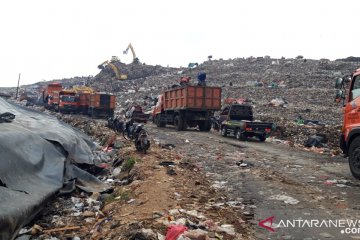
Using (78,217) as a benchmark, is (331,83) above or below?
above

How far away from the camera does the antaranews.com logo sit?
4.77 meters

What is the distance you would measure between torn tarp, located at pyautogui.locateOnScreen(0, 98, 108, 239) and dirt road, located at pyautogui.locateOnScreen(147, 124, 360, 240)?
2951mm

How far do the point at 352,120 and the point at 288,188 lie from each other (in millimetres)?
2337

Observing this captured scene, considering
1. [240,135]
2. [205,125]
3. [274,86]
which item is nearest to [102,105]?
[205,125]

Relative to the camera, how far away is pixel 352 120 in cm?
795

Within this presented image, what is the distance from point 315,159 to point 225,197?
568 centimetres

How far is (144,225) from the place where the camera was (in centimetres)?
448

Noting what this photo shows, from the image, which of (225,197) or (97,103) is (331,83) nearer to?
(97,103)

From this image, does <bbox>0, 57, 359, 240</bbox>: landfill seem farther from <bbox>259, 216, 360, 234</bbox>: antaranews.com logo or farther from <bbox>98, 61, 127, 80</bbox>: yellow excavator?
<bbox>98, 61, 127, 80</bbox>: yellow excavator

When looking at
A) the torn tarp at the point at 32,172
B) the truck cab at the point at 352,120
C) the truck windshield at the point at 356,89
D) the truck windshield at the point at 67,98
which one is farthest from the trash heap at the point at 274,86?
the torn tarp at the point at 32,172

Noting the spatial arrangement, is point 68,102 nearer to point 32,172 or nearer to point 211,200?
point 32,172

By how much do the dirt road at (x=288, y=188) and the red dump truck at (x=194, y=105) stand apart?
264 inches

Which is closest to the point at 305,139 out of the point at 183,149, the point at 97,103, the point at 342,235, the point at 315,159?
the point at 315,159

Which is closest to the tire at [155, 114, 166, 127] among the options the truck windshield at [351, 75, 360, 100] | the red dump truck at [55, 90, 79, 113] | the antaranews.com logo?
the red dump truck at [55, 90, 79, 113]
